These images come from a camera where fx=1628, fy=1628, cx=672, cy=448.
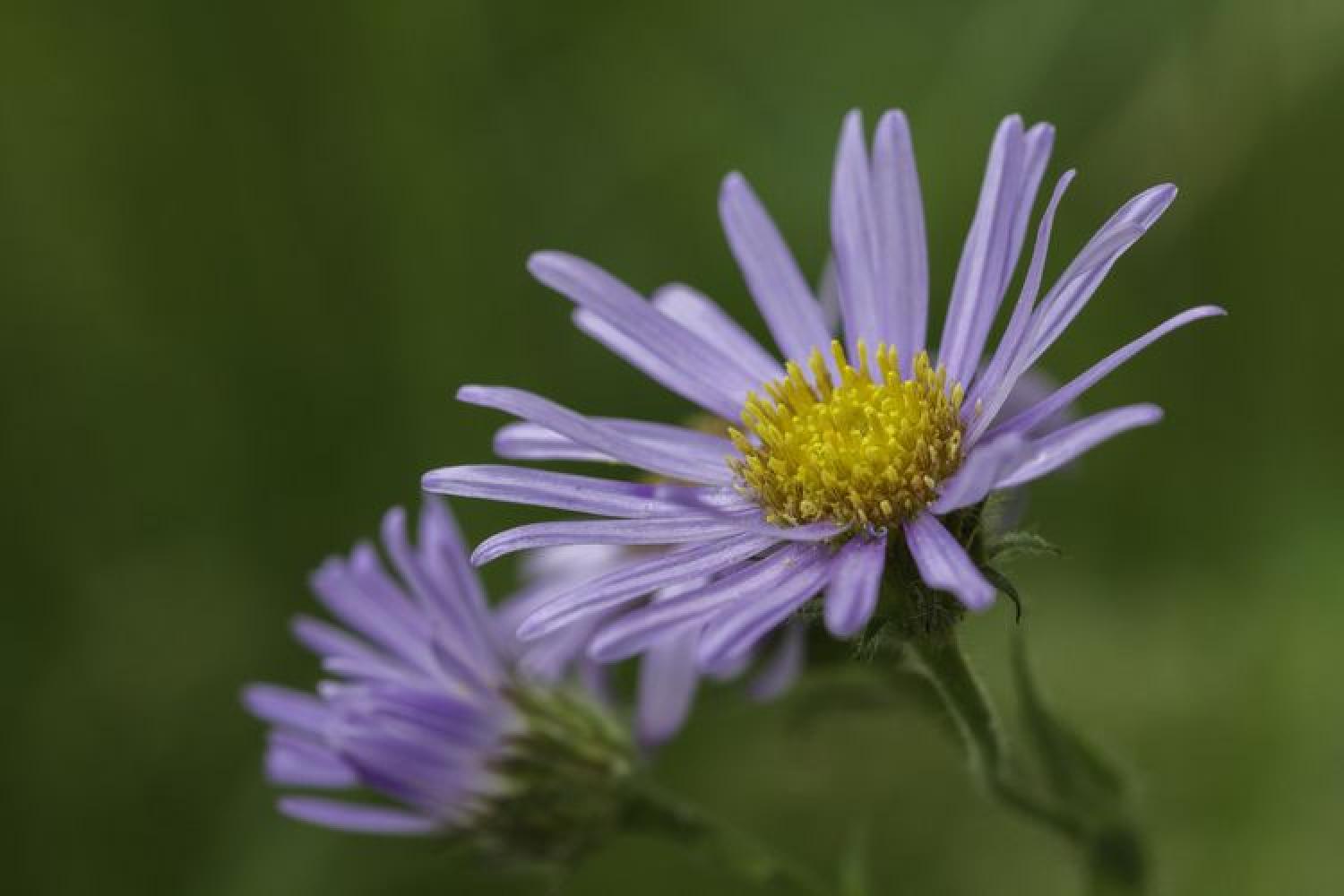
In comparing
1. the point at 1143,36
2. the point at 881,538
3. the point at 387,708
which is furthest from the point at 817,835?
the point at 1143,36

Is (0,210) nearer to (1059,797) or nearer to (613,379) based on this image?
(613,379)

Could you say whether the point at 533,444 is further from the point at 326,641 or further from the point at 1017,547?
the point at 1017,547

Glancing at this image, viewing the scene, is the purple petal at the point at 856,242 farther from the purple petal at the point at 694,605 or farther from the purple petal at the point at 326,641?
the purple petal at the point at 326,641

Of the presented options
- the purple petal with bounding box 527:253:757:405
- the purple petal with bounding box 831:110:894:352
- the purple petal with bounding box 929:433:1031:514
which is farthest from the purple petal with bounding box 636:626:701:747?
the purple petal with bounding box 929:433:1031:514

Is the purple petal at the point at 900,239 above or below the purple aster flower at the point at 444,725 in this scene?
above

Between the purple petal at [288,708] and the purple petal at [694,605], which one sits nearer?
the purple petal at [694,605]

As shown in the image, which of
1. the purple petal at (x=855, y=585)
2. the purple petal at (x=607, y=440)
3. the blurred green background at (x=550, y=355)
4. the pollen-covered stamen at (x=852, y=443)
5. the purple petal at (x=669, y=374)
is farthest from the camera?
the blurred green background at (x=550, y=355)

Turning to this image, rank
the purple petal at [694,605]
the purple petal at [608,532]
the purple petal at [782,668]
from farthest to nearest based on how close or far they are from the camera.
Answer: the purple petal at [782,668] → the purple petal at [608,532] → the purple petal at [694,605]

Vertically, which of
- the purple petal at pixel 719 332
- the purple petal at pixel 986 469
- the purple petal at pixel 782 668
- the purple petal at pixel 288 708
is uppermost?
the purple petal at pixel 719 332

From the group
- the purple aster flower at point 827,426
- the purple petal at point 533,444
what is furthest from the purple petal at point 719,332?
the purple petal at point 533,444
